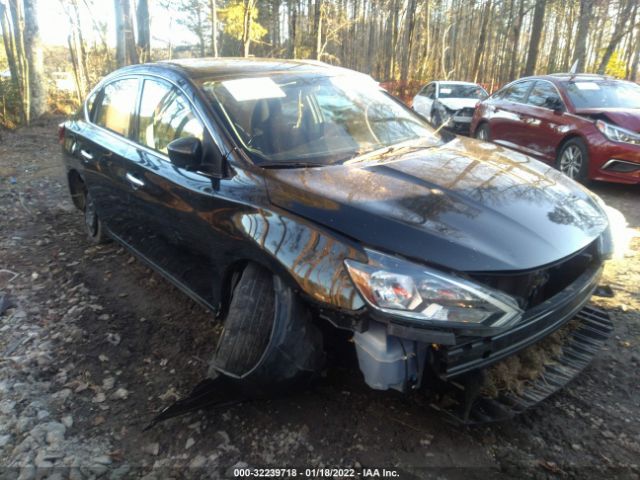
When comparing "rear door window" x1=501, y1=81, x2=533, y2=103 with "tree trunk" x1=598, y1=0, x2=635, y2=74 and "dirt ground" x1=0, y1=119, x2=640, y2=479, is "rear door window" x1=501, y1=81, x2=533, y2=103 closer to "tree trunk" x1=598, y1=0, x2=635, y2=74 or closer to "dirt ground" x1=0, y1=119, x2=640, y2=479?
"dirt ground" x1=0, y1=119, x2=640, y2=479

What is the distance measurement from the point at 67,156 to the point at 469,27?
113 feet

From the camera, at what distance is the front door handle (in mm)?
3312

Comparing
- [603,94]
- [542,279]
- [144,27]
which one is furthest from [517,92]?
[144,27]

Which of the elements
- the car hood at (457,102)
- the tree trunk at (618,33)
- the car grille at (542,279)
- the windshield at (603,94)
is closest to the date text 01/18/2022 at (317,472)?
the car grille at (542,279)

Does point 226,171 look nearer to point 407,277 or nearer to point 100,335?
point 407,277

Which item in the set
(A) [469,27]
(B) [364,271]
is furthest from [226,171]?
(A) [469,27]

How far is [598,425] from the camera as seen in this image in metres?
2.36

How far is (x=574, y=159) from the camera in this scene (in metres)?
6.68

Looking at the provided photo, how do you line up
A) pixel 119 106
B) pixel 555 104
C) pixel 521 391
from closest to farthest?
pixel 521 391 → pixel 119 106 → pixel 555 104

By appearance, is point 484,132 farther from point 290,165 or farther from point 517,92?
point 290,165

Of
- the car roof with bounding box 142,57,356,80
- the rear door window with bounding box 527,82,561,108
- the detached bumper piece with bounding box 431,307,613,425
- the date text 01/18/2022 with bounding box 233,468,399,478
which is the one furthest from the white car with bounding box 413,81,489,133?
the date text 01/18/2022 with bounding box 233,468,399,478

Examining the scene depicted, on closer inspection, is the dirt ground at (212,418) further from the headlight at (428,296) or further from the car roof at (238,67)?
the car roof at (238,67)

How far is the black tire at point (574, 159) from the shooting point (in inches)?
254

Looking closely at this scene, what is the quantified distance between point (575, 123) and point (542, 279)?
5389 mm
